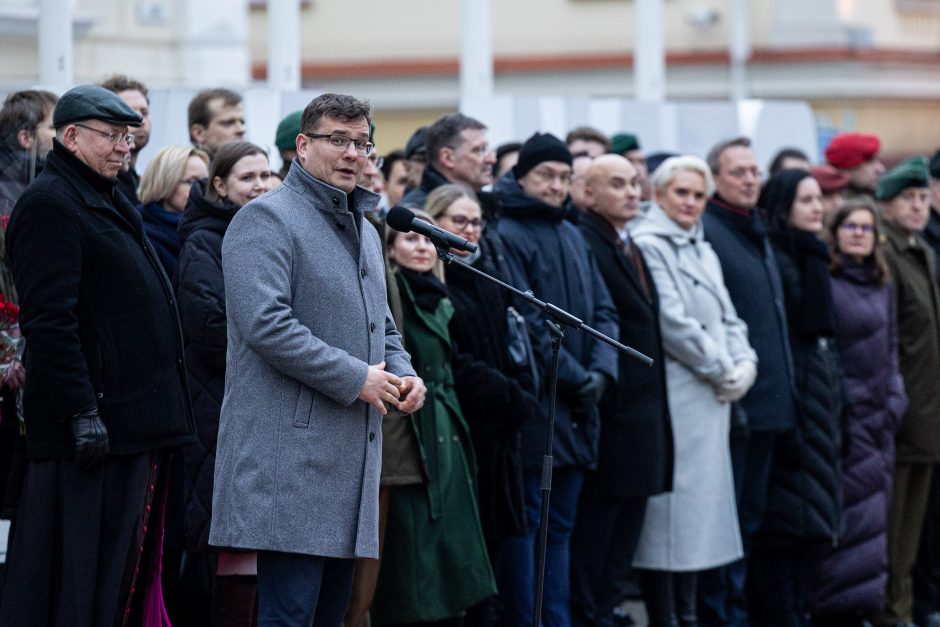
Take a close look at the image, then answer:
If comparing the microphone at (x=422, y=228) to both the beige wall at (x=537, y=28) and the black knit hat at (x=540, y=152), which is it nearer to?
the black knit hat at (x=540, y=152)

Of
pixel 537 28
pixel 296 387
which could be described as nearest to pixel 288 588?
pixel 296 387

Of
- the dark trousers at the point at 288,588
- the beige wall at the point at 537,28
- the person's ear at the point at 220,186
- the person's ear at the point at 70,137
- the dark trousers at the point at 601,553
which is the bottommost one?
the dark trousers at the point at 601,553

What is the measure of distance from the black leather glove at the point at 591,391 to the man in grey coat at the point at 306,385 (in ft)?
6.54

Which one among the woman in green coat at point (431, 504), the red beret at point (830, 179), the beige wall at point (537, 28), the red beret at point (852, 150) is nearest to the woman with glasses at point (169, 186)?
the woman in green coat at point (431, 504)

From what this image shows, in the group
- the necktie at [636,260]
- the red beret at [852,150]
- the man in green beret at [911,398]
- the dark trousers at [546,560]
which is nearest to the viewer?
the dark trousers at [546,560]

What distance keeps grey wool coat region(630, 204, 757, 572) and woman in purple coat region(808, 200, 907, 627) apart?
750mm

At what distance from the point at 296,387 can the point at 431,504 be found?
4.98ft

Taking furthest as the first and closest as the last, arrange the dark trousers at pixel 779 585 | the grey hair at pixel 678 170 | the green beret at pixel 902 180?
1. the green beret at pixel 902 180
2. the dark trousers at pixel 779 585
3. the grey hair at pixel 678 170

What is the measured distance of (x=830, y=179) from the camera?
9547mm

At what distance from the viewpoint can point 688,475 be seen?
799 cm

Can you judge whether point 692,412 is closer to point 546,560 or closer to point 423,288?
point 546,560

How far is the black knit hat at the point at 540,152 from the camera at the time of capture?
24.8 ft

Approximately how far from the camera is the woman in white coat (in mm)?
7883

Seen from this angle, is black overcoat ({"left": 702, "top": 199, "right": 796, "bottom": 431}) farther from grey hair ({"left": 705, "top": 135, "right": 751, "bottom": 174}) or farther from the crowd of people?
grey hair ({"left": 705, "top": 135, "right": 751, "bottom": 174})
